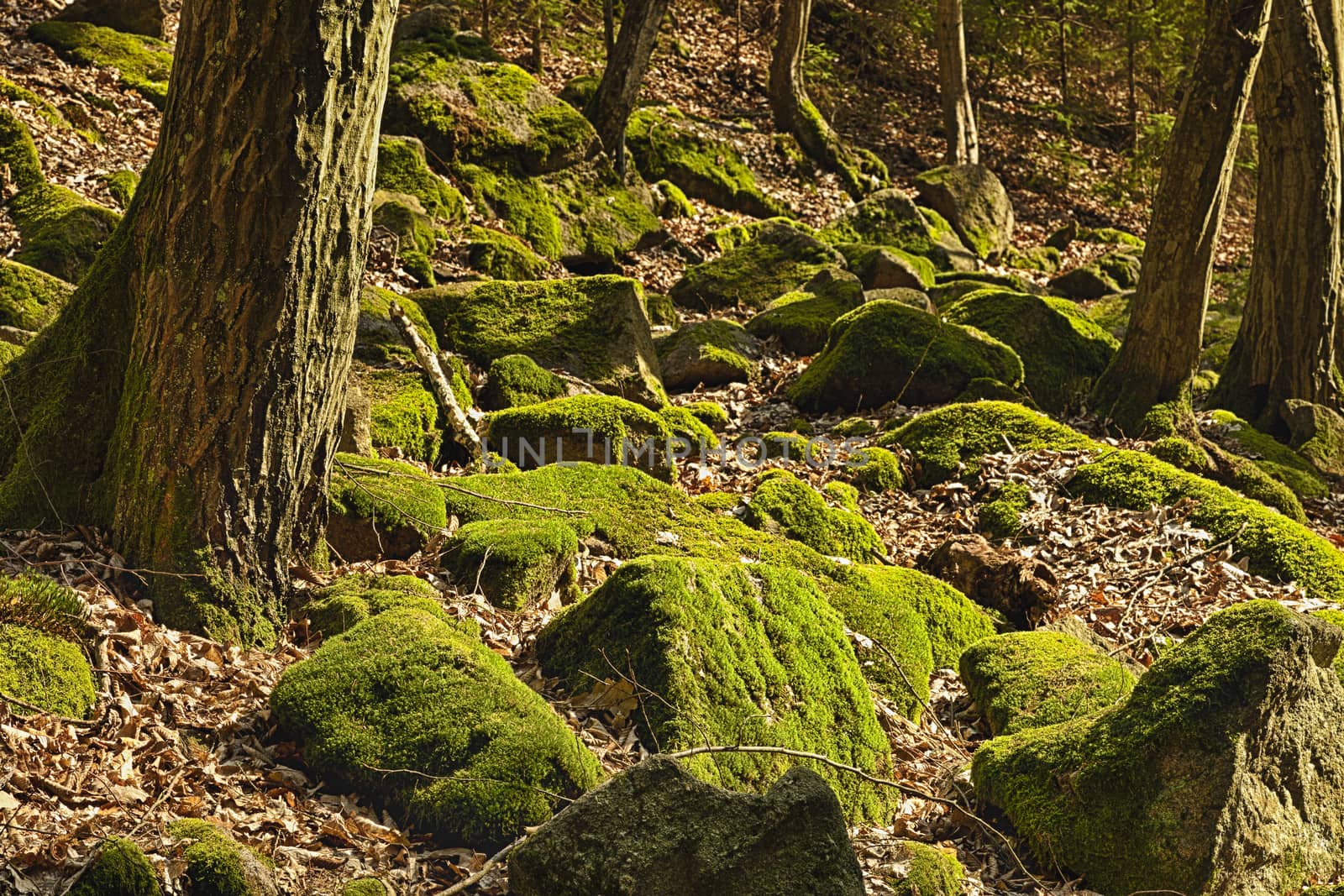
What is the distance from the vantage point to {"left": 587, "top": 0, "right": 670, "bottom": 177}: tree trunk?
50.4 feet

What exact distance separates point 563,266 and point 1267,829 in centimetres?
1078

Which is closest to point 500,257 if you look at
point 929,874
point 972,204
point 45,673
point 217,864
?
point 45,673

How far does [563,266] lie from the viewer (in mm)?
13703

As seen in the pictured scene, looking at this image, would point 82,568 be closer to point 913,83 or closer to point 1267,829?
point 1267,829

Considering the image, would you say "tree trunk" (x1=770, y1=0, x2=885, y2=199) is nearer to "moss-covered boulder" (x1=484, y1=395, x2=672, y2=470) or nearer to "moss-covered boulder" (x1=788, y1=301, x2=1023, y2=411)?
"moss-covered boulder" (x1=788, y1=301, x2=1023, y2=411)

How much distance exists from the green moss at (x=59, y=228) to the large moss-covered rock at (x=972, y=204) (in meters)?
13.3

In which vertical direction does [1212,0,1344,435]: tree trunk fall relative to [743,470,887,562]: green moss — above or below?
above

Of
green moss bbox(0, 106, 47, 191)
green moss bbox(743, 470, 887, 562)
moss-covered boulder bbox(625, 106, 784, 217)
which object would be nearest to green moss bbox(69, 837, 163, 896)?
green moss bbox(743, 470, 887, 562)

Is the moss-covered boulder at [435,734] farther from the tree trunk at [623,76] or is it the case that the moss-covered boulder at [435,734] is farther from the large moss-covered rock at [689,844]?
the tree trunk at [623,76]

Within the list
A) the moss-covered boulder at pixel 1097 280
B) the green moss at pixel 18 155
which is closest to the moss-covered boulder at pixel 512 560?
the green moss at pixel 18 155

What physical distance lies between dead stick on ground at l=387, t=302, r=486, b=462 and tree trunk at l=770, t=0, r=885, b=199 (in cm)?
1275

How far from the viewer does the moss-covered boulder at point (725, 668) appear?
15.1 feet

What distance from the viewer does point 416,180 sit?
12.7 meters

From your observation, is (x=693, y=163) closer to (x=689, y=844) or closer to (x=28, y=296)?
(x=28, y=296)
